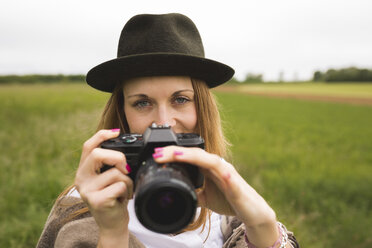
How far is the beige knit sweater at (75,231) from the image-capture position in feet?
4.45

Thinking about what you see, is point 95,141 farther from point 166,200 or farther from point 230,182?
point 230,182

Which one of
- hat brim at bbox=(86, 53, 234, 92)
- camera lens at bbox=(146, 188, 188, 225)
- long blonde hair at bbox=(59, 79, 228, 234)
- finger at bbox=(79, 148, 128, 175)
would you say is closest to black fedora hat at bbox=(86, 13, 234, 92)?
hat brim at bbox=(86, 53, 234, 92)

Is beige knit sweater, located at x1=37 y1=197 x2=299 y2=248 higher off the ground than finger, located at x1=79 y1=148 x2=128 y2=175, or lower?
lower

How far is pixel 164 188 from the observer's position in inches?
32.9

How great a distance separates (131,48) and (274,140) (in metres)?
7.63

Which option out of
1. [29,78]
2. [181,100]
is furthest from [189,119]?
[29,78]

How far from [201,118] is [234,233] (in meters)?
0.75

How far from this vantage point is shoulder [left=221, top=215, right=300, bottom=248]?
1.44 m

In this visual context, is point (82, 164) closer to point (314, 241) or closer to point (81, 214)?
point (81, 214)

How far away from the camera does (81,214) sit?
150 cm

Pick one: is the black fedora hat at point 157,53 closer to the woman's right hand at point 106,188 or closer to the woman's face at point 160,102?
the woman's face at point 160,102

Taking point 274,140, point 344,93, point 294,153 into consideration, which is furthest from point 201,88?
point 344,93

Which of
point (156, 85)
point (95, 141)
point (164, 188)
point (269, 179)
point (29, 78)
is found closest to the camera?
point (164, 188)

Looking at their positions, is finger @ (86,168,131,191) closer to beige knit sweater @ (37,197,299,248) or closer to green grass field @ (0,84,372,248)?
beige knit sweater @ (37,197,299,248)
